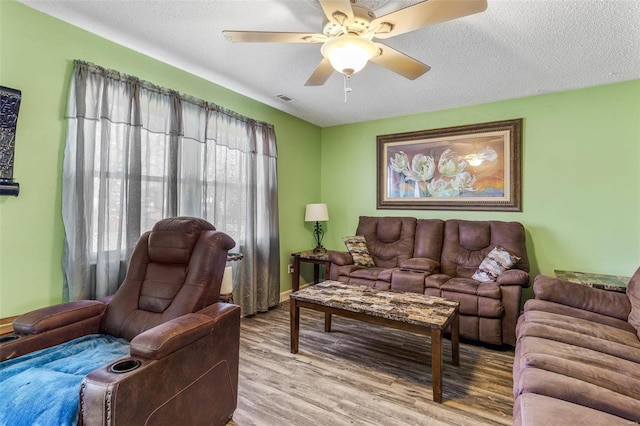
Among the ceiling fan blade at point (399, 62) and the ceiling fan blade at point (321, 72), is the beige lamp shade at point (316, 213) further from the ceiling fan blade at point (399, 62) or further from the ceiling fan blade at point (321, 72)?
the ceiling fan blade at point (399, 62)

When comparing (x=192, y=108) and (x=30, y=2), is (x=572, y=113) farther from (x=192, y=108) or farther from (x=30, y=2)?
(x=30, y=2)

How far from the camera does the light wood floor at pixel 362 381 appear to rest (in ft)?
6.40

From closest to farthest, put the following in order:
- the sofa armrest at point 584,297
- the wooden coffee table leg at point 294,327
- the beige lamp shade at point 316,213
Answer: the sofa armrest at point 584,297 < the wooden coffee table leg at point 294,327 < the beige lamp shade at point 316,213

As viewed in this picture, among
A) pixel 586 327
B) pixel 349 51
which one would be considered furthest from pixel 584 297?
pixel 349 51

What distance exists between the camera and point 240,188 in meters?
3.56

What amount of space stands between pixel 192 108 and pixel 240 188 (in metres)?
0.97

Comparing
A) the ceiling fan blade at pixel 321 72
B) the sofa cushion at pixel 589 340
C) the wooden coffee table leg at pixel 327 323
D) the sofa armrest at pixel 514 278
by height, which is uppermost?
the ceiling fan blade at pixel 321 72

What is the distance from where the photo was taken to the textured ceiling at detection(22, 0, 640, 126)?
2.02 metres

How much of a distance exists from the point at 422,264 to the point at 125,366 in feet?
9.80

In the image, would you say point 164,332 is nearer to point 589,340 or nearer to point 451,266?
point 589,340

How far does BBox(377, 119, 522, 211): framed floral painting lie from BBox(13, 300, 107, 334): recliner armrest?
11.6 feet

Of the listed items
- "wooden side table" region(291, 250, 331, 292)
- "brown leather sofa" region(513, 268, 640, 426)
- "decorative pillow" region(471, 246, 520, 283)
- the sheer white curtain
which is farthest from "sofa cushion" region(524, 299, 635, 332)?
the sheer white curtain

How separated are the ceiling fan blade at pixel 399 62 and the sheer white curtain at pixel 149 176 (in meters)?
1.91

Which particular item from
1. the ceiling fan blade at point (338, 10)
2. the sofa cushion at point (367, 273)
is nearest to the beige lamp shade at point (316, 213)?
the sofa cushion at point (367, 273)
